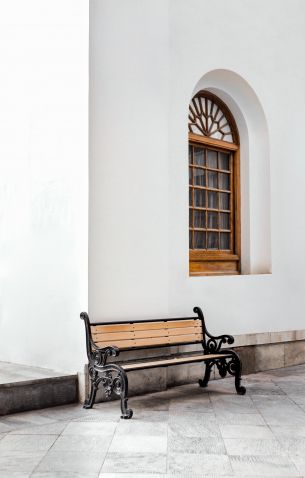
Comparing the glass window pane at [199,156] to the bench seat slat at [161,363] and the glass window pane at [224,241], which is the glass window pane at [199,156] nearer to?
the glass window pane at [224,241]

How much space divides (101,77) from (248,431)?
3.79 m

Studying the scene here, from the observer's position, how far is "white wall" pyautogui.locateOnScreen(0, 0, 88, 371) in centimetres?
648

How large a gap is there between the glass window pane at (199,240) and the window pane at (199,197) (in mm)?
380

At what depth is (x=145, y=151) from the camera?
6938 millimetres

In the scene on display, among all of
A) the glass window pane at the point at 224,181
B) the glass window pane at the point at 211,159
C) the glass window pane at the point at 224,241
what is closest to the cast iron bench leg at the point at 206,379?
the glass window pane at the point at 224,241

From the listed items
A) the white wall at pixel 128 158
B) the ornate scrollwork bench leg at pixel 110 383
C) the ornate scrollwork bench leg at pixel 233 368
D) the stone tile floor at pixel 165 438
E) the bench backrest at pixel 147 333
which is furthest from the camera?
the ornate scrollwork bench leg at pixel 233 368

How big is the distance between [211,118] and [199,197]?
1185 mm

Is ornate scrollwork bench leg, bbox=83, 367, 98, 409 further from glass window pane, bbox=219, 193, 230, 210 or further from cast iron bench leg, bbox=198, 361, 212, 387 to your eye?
glass window pane, bbox=219, 193, 230, 210

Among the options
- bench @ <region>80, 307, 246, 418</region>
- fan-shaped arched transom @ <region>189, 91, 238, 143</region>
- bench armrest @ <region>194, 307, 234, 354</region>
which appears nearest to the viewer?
bench @ <region>80, 307, 246, 418</region>

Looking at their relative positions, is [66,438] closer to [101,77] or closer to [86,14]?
[101,77]

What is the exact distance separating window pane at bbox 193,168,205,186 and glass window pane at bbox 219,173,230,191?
1.36 ft

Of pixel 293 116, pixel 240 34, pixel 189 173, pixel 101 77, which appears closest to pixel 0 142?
pixel 101 77

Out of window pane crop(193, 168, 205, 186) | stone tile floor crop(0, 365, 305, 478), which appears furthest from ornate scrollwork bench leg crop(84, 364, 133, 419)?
window pane crop(193, 168, 205, 186)

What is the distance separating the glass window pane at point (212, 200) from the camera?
8.61 meters
